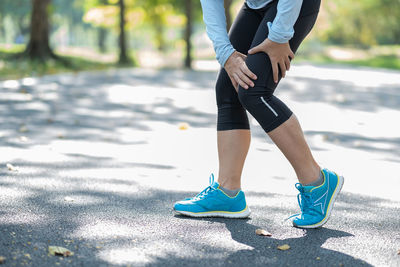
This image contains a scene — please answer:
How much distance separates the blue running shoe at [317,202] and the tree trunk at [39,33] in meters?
16.5

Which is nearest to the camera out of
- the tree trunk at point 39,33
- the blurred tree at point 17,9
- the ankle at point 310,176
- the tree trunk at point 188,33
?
the ankle at point 310,176

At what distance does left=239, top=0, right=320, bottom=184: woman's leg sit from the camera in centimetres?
287

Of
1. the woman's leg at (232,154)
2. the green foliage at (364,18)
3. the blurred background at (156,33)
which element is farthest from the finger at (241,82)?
the green foliage at (364,18)

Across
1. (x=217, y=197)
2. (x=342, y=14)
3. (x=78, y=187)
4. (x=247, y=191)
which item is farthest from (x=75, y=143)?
(x=342, y=14)

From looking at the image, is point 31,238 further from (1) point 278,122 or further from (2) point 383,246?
(2) point 383,246

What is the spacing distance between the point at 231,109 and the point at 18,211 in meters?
1.26

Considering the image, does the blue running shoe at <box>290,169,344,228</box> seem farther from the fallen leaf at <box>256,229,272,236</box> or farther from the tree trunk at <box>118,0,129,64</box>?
the tree trunk at <box>118,0,129,64</box>

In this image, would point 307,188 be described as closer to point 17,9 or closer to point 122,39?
point 122,39

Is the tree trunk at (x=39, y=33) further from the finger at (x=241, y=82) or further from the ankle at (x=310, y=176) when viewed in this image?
the ankle at (x=310, y=176)

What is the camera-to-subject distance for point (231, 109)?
3.15 meters

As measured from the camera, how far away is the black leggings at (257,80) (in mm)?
2871

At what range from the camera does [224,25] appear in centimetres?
317

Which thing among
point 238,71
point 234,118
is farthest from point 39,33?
point 238,71

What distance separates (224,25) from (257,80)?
0.47 m
